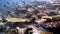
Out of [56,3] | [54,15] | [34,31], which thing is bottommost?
[34,31]

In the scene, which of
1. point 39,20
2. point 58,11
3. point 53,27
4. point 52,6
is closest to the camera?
point 53,27

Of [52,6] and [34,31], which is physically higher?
[52,6]

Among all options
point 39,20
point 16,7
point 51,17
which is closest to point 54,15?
point 51,17

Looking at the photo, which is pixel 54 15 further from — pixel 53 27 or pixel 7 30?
pixel 7 30

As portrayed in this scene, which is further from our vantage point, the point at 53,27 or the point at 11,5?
the point at 11,5

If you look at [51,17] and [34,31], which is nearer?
[34,31]

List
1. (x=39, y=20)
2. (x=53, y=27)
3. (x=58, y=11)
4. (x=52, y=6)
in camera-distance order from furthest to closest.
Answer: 1. (x=52, y=6)
2. (x=58, y=11)
3. (x=39, y=20)
4. (x=53, y=27)

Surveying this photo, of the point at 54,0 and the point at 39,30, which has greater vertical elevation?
the point at 54,0

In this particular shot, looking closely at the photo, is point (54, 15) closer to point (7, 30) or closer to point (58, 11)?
point (58, 11)

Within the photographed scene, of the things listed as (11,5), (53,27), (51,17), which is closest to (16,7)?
(11,5)
